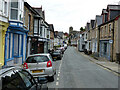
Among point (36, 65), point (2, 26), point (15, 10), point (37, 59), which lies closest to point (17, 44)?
point (15, 10)

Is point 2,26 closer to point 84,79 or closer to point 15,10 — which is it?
point 15,10

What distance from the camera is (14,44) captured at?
703 inches

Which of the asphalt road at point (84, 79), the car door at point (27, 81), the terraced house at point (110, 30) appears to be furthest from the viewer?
the terraced house at point (110, 30)

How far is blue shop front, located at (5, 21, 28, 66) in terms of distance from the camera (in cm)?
1552

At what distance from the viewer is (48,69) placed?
9.80m

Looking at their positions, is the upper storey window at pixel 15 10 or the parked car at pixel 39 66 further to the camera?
the upper storey window at pixel 15 10

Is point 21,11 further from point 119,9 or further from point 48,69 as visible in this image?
point 119,9

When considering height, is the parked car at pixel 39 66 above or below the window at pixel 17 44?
below

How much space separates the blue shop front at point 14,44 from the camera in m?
15.5

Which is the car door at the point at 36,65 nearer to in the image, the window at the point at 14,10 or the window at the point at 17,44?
the window at the point at 14,10

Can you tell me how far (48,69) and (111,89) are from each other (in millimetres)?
3727

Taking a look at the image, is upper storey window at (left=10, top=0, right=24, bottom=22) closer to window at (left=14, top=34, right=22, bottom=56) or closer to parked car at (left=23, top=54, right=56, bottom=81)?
window at (left=14, top=34, right=22, bottom=56)

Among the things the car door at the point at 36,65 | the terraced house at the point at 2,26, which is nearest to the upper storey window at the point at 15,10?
the terraced house at the point at 2,26

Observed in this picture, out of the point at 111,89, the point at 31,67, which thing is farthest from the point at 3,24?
the point at 111,89
